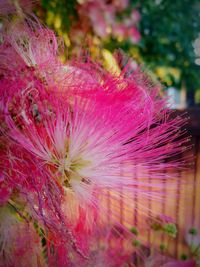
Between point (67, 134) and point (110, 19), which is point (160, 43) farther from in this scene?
point (67, 134)

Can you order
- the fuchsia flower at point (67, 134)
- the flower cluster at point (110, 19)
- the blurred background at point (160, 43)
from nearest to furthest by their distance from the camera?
the fuchsia flower at point (67, 134), the blurred background at point (160, 43), the flower cluster at point (110, 19)

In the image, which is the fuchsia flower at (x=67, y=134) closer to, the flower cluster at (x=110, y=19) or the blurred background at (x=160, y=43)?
the blurred background at (x=160, y=43)

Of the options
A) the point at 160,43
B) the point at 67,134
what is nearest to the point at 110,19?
the point at 160,43

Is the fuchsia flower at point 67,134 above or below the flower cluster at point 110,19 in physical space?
below

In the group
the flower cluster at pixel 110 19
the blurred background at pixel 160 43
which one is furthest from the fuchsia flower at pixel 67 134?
the flower cluster at pixel 110 19

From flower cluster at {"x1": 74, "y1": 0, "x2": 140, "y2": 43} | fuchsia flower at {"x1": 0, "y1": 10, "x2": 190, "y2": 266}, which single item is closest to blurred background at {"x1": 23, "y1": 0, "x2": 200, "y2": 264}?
flower cluster at {"x1": 74, "y1": 0, "x2": 140, "y2": 43}

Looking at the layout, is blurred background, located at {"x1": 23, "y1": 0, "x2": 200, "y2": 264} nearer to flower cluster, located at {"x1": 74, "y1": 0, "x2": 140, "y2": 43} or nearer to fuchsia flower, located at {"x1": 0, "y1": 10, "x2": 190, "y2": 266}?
flower cluster, located at {"x1": 74, "y1": 0, "x2": 140, "y2": 43}

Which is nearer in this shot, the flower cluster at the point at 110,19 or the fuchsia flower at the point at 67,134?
the fuchsia flower at the point at 67,134
